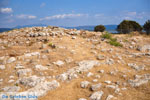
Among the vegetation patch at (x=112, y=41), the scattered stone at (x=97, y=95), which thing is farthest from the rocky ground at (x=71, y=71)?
the vegetation patch at (x=112, y=41)

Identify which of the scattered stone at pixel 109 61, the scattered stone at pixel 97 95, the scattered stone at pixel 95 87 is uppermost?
the scattered stone at pixel 109 61

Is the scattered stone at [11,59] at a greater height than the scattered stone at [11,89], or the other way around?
the scattered stone at [11,59]

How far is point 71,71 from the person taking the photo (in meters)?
5.75

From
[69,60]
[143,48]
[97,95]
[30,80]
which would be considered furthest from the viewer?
[143,48]

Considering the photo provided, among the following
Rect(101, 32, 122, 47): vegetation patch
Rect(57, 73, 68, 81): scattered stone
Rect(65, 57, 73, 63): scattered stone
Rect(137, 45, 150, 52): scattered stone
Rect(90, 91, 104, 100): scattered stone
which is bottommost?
Rect(90, 91, 104, 100): scattered stone

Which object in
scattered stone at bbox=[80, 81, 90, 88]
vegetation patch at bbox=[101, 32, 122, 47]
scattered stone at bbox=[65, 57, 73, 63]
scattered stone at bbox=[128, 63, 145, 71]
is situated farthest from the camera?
vegetation patch at bbox=[101, 32, 122, 47]

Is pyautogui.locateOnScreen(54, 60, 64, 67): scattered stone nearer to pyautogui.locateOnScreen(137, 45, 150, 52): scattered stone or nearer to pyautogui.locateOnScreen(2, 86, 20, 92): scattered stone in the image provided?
Result: pyautogui.locateOnScreen(2, 86, 20, 92): scattered stone

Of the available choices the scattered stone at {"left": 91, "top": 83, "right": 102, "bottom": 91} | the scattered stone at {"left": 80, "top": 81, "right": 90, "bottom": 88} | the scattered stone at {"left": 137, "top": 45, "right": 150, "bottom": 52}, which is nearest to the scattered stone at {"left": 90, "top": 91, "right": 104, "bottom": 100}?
the scattered stone at {"left": 91, "top": 83, "right": 102, "bottom": 91}

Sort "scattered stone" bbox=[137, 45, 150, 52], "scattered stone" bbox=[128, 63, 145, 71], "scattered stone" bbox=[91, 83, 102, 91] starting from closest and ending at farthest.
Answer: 1. "scattered stone" bbox=[91, 83, 102, 91]
2. "scattered stone" bbox=[128, 63, 145, 71]
3. "scattered stone" bbox=[137, 45, 150, 52]

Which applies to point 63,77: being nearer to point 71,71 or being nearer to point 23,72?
point 71,71

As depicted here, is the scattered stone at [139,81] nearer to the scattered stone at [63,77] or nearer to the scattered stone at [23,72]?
the scattered stone at [63,77]

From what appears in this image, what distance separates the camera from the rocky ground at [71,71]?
451cm

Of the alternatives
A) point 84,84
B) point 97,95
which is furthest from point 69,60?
point 97,95

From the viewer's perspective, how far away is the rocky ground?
14.8ft
